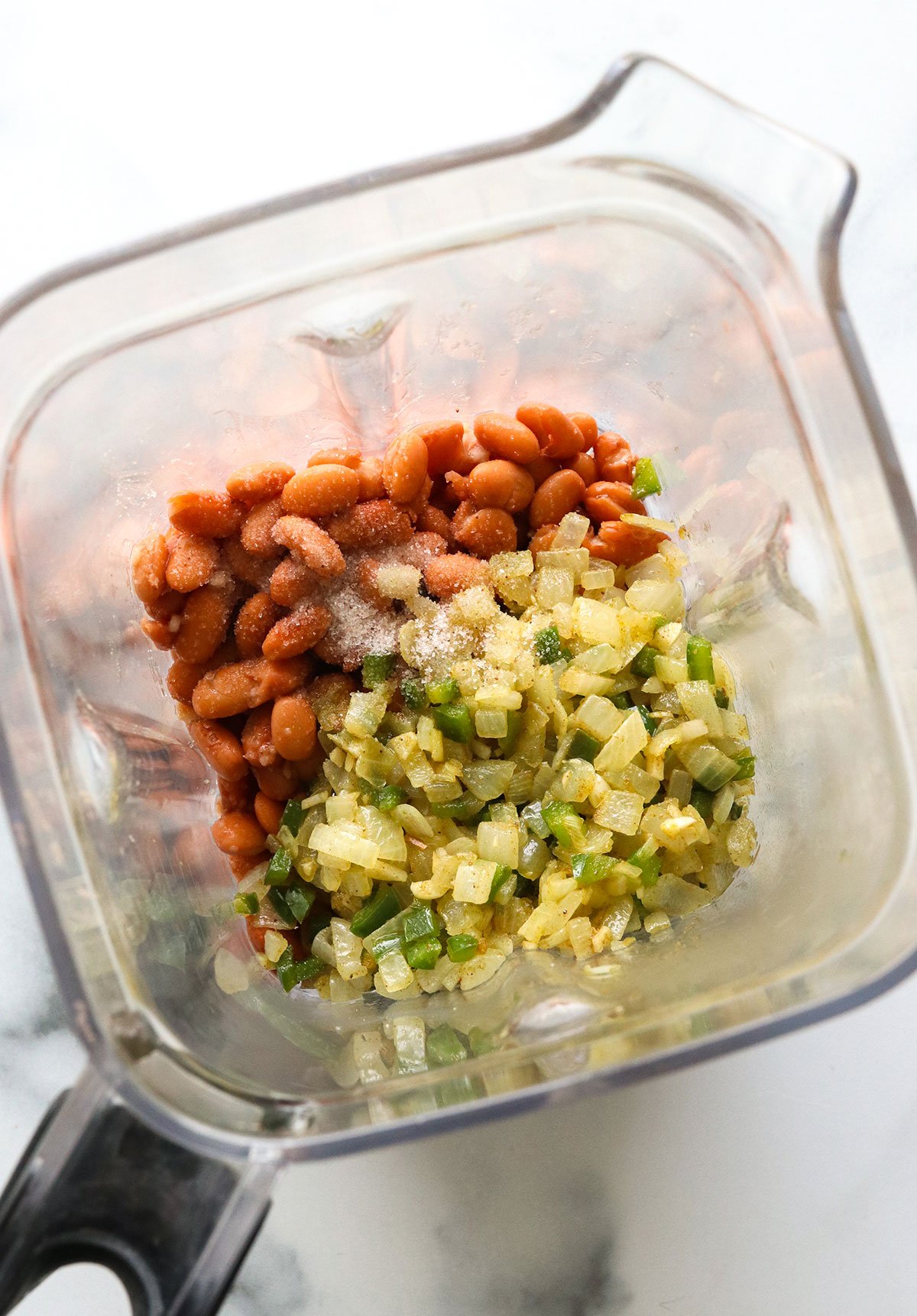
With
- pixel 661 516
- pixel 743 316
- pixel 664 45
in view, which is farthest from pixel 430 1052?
pixel 664 45

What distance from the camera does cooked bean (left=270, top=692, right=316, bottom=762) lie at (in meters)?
0.94

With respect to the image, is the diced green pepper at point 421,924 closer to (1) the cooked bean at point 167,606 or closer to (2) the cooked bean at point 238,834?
(2) the cooked bean at point 238,834

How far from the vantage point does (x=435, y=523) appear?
39.2 inches

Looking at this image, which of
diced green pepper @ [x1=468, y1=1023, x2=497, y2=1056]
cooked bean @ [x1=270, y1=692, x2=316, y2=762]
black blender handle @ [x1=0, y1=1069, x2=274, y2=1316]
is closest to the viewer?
black blender handle @ [x1=0, y1=1069, x2=274, y2=1316]

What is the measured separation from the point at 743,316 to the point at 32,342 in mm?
610

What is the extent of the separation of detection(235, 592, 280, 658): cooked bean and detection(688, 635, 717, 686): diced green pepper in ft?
1.32

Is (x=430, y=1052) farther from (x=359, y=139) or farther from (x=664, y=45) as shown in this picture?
(x=664, y=45)

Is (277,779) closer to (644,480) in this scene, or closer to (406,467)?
(406,467)

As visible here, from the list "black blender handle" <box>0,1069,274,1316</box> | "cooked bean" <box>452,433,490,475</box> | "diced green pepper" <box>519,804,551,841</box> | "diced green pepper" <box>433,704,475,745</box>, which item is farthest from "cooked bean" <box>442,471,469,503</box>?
"black blender handle" <box>0,1069,274,1316</box>

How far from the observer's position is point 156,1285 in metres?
0.68

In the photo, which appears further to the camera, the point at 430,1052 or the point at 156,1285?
the point at 430,1052

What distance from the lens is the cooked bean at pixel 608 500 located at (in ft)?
3.33

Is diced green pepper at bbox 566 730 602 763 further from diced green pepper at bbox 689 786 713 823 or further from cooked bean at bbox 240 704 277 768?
cooked bean at bbox 240 704 277 768

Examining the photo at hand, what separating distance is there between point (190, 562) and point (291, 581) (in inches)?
3.7
